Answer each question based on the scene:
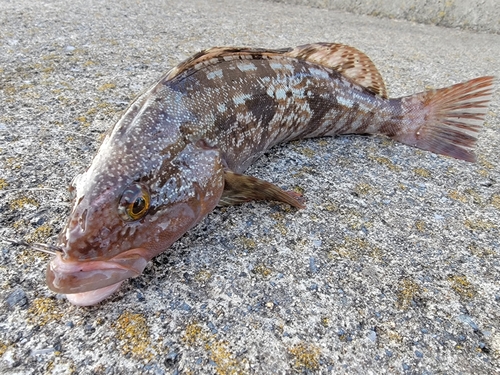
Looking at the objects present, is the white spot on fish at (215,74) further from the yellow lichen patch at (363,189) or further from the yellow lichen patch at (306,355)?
the yellow lichen patch at (306,355)

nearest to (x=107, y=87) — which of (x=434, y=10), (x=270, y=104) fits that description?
(x=270, y=104)

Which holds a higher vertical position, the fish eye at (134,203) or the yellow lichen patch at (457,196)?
the fish eye at (134,203)

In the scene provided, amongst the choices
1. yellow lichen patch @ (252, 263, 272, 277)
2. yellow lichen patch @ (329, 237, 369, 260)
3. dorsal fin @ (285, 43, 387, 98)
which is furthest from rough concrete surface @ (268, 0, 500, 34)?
yellow lichen patch @ (252, 263, 272, 277)

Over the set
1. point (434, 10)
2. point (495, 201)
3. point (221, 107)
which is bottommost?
point (495, 201)

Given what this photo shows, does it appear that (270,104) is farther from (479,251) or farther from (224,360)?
(224,360)

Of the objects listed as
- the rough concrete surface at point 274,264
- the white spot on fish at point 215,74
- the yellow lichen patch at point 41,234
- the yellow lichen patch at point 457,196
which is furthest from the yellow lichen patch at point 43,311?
the yellow lichen patch at point 457,196

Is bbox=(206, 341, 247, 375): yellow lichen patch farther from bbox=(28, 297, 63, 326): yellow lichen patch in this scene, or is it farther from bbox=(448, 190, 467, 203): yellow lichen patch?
bbox=(448, 190, 467, 203): yellow lichen patch

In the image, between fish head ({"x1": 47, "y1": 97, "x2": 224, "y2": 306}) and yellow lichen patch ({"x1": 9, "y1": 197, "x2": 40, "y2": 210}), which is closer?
fish head ({"x1": 47, "y1": 97, "x2": 224, "y2": 306})
